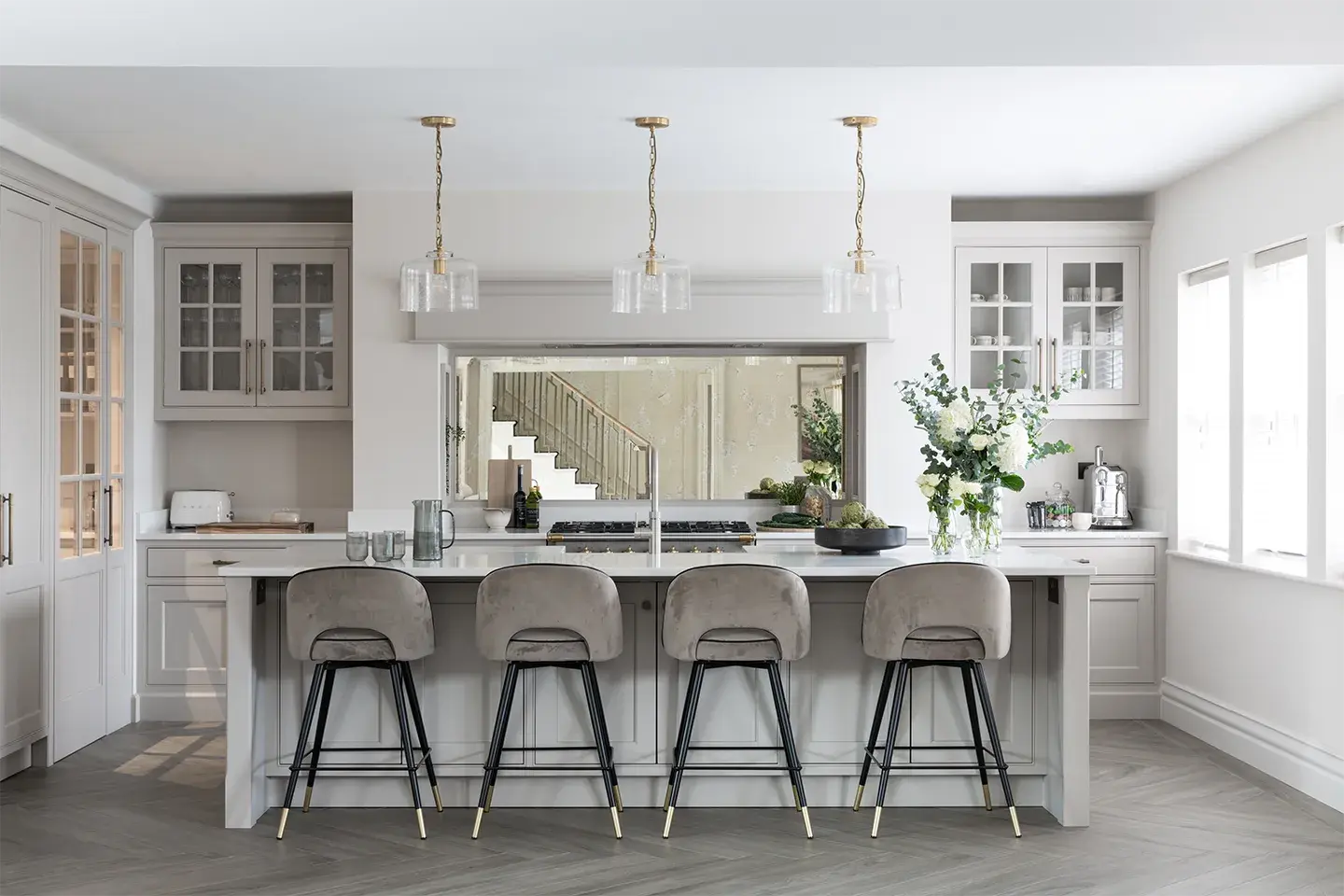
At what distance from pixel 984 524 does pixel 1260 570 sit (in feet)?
4.56

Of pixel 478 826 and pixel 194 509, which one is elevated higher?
pixel 194 509

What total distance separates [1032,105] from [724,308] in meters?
1.93

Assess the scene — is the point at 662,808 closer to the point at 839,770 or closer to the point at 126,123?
the point at 839,770

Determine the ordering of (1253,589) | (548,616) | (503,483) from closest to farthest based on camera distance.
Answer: (548,616)
(1253,589)
(503,483)

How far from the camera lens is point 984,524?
175 inches

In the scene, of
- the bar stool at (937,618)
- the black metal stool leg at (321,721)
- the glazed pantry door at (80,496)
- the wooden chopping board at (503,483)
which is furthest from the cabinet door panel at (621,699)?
the glazed pantry door at (80,496)

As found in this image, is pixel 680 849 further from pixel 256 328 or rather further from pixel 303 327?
pixel 256 328

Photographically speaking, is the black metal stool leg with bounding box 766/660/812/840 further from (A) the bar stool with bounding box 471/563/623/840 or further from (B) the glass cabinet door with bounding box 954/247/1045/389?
(B) the glass cabinet door with bounding box 954/247/1045/389

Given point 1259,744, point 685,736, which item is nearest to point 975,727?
point 685,736

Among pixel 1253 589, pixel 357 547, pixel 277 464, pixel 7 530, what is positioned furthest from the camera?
pixel 277 464

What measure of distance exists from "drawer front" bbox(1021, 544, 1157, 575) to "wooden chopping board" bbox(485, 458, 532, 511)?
271cm

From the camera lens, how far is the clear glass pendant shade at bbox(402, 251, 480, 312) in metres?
4.15

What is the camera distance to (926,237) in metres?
5.96

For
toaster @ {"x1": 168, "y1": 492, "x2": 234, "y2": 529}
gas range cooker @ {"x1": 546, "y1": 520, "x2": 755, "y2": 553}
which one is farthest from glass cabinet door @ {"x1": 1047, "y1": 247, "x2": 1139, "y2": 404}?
toaster @ {"x1": 168, "y1": 492, "x2": 234, "y2": 529}
